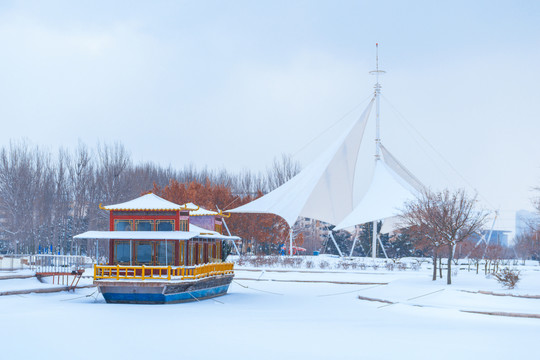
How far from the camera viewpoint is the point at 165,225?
27.8 m

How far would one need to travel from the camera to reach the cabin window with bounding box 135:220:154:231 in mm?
27797

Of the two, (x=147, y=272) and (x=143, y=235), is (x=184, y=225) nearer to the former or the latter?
(x=143, y=235)

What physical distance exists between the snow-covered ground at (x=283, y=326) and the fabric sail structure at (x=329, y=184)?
24113 millimetres

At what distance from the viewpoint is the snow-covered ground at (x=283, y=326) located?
15.5 meters

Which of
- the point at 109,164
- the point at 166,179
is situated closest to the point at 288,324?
the point at 109,164

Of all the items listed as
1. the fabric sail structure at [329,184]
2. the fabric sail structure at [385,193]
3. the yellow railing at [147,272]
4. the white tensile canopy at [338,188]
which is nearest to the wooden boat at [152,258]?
the yellow railing at [147,272]

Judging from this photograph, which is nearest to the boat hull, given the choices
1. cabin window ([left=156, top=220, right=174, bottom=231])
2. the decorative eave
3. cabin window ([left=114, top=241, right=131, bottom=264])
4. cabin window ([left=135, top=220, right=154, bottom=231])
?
cabin window ([left=114, top=241, right=131, bottom=264])

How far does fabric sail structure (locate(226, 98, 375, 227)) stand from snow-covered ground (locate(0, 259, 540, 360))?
2411 centimetres

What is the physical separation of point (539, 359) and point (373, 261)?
33176 millimetres

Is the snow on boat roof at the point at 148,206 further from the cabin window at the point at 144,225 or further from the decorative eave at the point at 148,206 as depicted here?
the cabin window at the point at 144,225

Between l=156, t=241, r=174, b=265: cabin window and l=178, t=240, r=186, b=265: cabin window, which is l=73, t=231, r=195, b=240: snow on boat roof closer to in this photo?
l=156, t=241, r=174, b=265: cabin window

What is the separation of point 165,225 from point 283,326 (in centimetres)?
955

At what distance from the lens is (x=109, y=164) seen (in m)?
65.1

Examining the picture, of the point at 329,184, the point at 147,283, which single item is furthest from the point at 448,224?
the point at 329,184
